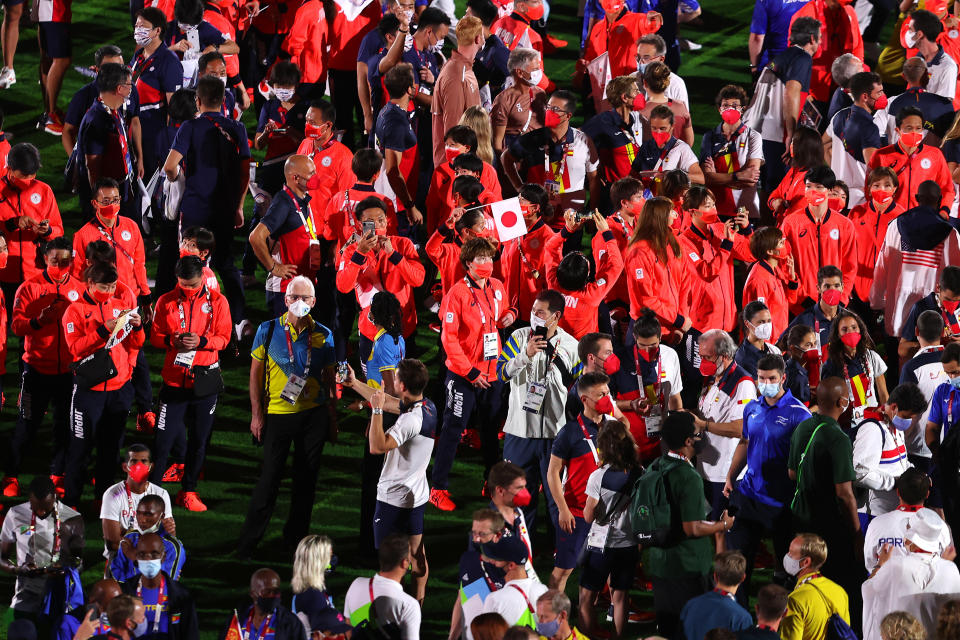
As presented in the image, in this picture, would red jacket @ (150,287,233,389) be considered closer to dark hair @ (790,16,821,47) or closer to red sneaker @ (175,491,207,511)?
red sneaker @ (175,491,207,511)

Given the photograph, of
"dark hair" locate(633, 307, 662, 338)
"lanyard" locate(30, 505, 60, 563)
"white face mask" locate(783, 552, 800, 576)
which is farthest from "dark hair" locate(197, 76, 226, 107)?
"white face mask" locate(783, 552, 800, 576)

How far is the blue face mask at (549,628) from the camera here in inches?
274

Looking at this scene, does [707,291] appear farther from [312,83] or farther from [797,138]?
[312,83]

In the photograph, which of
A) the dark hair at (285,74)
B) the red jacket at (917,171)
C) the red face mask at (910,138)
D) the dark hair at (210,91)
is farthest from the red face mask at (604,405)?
the dark hair at (285,74)

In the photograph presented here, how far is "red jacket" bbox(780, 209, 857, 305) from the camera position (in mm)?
10711

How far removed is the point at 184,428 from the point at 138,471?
123 centimetres

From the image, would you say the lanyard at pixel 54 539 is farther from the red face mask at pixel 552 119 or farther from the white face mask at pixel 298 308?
the red face mask at pixel 552 119

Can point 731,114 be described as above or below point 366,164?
above

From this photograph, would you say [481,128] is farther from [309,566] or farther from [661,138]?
[309,566]

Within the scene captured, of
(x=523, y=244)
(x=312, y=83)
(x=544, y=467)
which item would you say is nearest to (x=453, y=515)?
(x=544, y=467)

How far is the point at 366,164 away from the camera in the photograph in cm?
1076

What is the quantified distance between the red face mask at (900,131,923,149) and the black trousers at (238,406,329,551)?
15.2 feet

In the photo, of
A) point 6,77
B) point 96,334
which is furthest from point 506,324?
point 6,77

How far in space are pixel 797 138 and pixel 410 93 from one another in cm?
277
